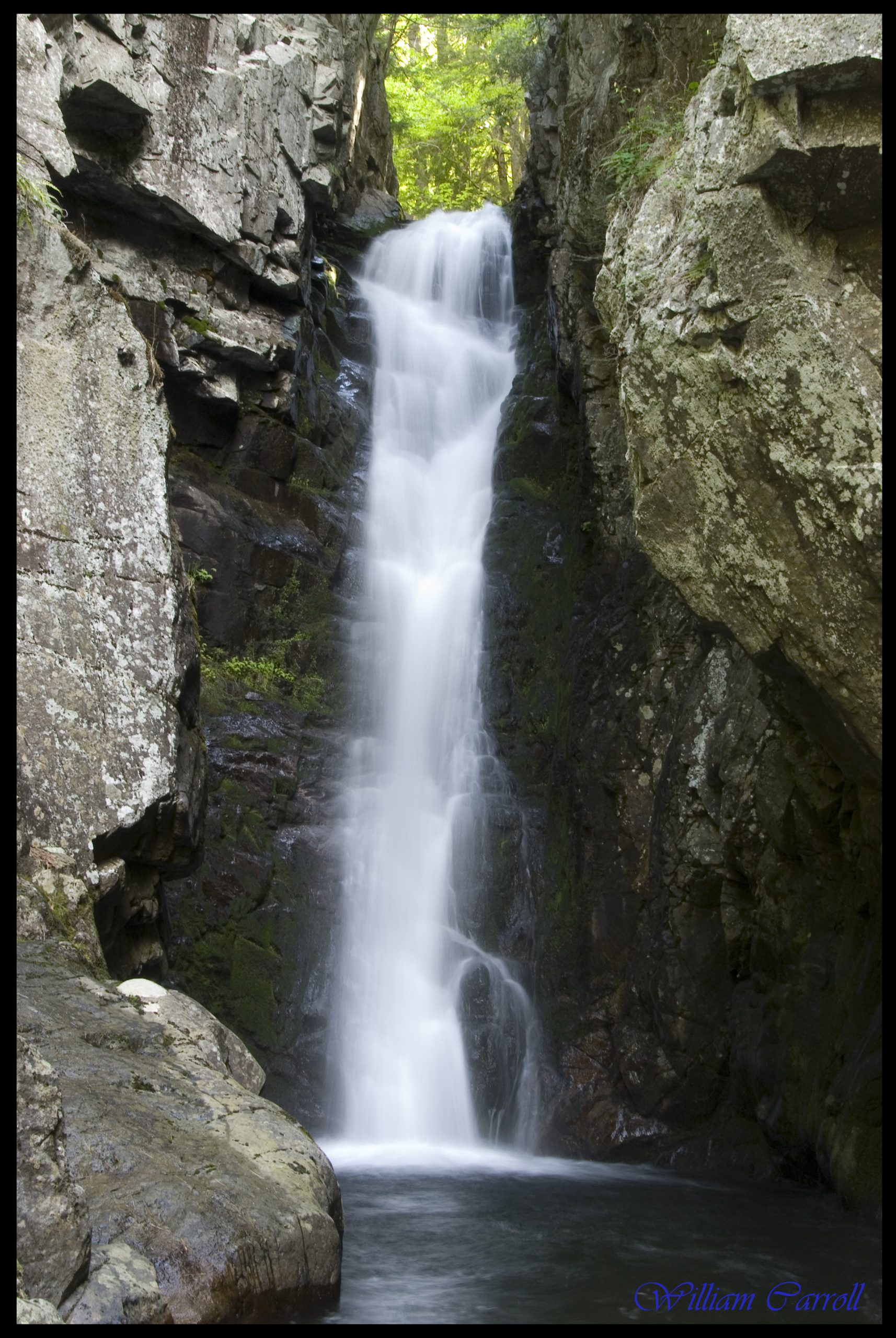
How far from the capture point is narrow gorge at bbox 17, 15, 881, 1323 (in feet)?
19.8

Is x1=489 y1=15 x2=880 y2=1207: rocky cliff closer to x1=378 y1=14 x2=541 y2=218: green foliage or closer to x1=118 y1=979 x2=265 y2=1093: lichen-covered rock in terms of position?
x1=118 y1=979 x2=265 y2=1093: lichen-covered rock

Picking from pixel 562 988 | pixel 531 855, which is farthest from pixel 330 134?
pixel 562 988

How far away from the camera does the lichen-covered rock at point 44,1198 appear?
12.3ft

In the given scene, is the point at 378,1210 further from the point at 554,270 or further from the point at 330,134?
the point at 330,134

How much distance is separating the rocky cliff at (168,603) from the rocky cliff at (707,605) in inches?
139

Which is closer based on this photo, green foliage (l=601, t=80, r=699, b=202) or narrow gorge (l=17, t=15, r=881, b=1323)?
narrow gorge (l=17, t=15, r=881, b=1323)

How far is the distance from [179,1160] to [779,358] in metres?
5.47

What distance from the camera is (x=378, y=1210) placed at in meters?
8.10

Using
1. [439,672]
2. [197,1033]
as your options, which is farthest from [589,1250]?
[439,672]

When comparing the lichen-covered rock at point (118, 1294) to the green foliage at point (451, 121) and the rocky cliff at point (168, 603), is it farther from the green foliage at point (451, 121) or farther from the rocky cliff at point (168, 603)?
the green foliage at point (451, 121)

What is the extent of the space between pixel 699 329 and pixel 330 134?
13704 millimetres

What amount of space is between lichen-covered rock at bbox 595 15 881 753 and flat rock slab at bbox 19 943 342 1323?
173 inches

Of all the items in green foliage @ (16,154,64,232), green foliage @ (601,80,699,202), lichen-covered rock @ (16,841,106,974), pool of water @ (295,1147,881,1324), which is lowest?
pool of water @ (295,1147,881,1324)
